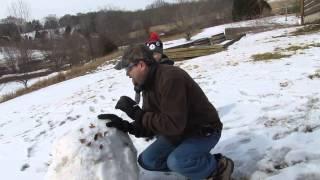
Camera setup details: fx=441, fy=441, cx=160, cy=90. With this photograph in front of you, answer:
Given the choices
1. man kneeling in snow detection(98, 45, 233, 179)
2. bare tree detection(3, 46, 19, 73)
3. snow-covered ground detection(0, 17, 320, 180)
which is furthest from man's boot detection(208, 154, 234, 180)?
bare tree detection(3, 46, 19, 73)

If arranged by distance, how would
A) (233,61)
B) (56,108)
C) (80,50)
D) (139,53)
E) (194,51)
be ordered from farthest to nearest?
(80,50) → (194,51) → (233,61) → (56,108) → (139,53)

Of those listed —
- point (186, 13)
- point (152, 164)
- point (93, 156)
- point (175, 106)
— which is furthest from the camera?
point (186, 13)

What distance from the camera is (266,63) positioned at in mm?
9320

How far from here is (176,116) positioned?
3.30m

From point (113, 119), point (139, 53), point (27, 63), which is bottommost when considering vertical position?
point (27, 63)

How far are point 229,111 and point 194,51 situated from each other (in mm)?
10154

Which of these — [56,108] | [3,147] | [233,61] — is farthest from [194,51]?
[3,147]

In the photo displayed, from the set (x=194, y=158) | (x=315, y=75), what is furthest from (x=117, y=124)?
(x=315, y=75)

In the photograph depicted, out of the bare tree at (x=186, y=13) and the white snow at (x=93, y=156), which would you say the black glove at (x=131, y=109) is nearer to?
the white snow at (x=93, y=156)

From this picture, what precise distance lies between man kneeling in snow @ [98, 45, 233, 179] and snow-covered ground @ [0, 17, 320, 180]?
16.4 inches

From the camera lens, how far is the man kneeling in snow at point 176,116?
3.32 meters

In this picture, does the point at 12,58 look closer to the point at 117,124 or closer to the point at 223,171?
the point at 117,124

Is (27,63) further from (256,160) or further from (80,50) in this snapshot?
(256,160)

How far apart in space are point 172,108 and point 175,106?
0.03 meters
